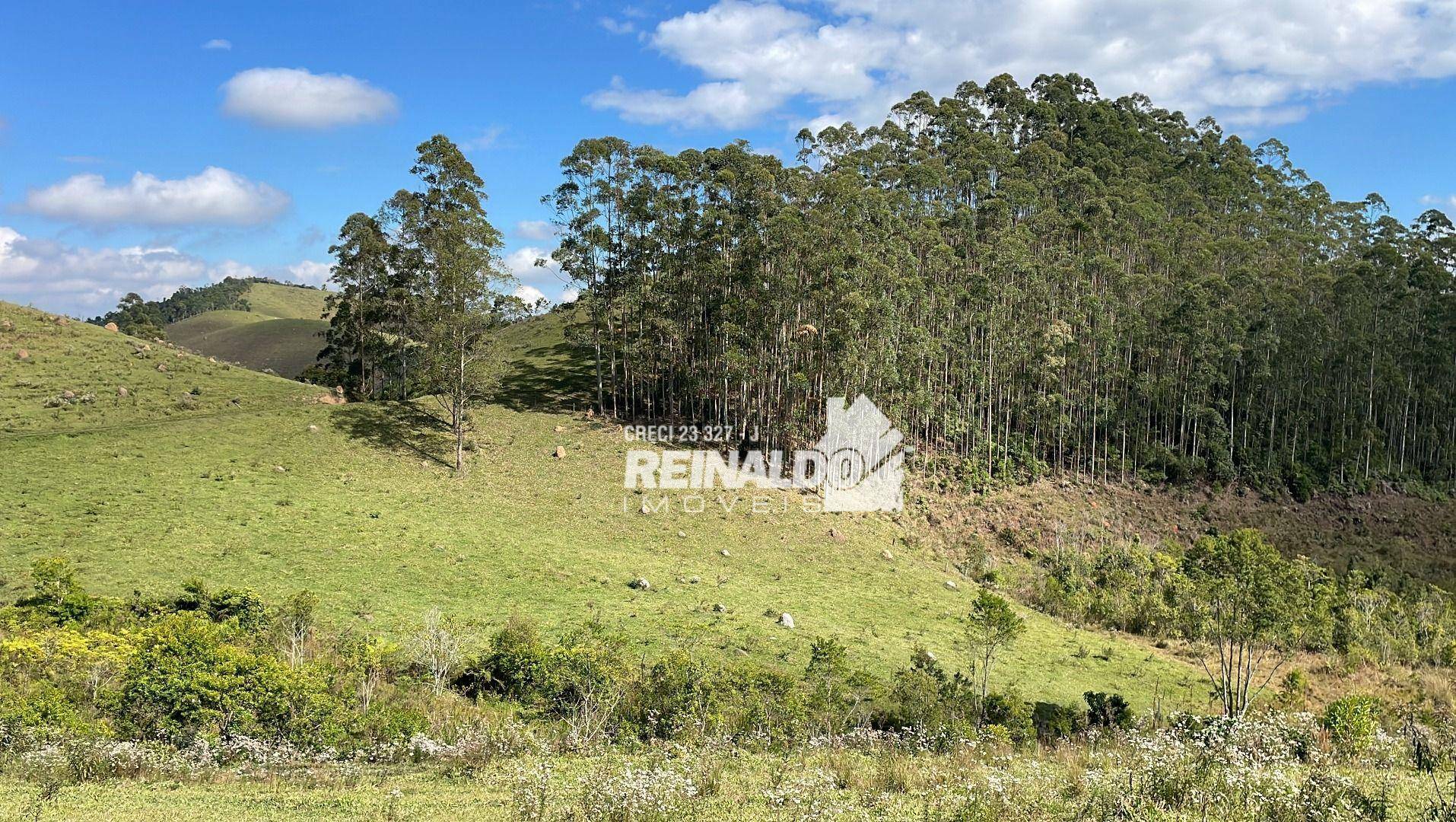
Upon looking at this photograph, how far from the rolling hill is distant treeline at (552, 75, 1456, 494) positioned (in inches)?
3116

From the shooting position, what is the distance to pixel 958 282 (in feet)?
156

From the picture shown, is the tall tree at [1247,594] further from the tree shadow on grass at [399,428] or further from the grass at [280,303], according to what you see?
the grass at [280,303]

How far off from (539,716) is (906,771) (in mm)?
7878

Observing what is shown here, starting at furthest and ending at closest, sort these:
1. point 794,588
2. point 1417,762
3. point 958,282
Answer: point 958,282 < point 794,588 < point 1417,762

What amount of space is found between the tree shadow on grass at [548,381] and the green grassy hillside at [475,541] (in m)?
4.23

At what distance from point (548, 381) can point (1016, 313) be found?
30822 mm

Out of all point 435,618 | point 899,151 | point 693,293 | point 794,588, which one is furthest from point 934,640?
point 899,151

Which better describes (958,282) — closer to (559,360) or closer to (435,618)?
(559,360)

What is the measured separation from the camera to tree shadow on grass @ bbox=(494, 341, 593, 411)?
150ft

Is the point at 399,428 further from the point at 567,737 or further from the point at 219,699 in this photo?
the point at 567,737

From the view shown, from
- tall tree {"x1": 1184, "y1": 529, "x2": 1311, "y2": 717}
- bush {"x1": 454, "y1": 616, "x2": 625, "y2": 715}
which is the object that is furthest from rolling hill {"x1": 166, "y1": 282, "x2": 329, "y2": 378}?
tall tree {"x1": 1184, "y1": 529, "x2": 1311, "y2": 717}
